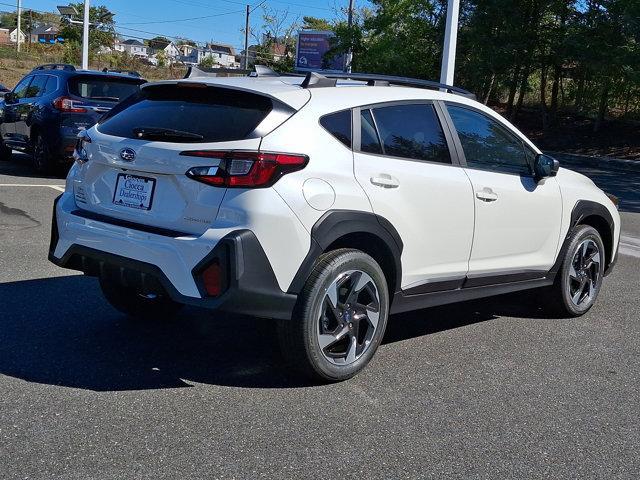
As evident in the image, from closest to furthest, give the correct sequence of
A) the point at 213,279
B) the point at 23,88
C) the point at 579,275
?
the point at 213,279, the point at 579,275, the point at 23,88

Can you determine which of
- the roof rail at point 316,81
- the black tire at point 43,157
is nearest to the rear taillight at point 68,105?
the black tire at point 43,157

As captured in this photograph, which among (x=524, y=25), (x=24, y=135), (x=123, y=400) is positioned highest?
(x=524, y=25)

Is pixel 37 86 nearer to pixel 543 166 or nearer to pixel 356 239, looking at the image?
pixel 543 166

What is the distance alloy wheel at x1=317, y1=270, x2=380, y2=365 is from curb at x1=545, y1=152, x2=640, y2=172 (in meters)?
17.4

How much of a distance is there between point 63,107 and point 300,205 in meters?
9.34

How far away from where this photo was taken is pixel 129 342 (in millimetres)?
5020

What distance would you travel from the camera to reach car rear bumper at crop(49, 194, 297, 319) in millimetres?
3949

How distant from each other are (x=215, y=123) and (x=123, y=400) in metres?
1.52

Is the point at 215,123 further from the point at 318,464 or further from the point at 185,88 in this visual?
the point at 318,464

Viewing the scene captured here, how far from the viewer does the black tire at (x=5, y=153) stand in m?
15.0

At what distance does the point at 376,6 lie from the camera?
113 feet

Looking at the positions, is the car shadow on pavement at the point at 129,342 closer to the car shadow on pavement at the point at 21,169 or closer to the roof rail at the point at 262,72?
the roof rail at the point at 262,72

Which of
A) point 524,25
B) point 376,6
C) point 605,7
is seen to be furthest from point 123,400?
point 376,6

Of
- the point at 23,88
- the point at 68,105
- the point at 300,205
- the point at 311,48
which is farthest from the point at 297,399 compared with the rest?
the point at 311,48
